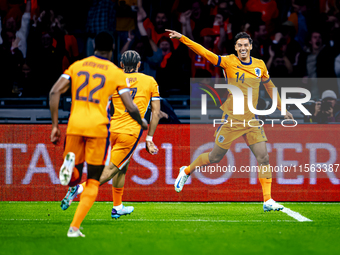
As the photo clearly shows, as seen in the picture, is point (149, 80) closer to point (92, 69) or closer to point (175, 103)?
point (92, 69)

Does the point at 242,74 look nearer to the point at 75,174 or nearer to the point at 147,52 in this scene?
the point at 75,174

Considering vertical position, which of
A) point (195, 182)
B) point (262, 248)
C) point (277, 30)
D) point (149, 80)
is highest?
point (277, 30)

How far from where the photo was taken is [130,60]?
22.4 feet

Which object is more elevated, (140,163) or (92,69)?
(92,69)

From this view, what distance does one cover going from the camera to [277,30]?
12.5m

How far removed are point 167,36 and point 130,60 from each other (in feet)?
17.3

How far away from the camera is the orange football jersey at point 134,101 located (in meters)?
6.78

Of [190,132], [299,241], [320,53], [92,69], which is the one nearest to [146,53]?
[190,132]

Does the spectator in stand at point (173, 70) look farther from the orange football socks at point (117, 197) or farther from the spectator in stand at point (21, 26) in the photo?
the orange football socks at point (117, 197)

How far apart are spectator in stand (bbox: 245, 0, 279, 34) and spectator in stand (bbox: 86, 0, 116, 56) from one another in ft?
11.1

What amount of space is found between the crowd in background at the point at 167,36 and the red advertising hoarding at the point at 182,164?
2.62 metres

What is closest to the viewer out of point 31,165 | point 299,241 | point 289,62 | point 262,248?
point 262,248

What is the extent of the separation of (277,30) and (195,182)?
5.39m

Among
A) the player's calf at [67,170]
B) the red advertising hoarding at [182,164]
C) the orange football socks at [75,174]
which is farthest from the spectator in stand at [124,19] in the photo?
the player's calf at [67,170]
